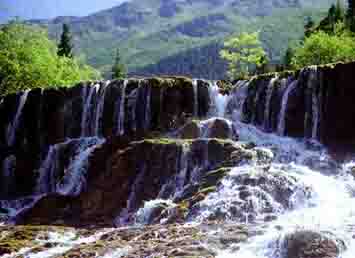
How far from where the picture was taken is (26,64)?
183 feet

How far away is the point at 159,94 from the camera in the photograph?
Answer: 37.6 metres

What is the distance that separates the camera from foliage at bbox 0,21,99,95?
55594mm

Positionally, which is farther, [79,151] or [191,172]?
[79,151]

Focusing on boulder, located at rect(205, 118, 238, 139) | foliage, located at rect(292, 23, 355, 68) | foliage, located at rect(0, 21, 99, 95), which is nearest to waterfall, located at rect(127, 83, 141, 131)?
boulder, located at rect(205, 118, 238, 139)

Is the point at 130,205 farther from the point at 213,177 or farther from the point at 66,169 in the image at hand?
the point at 66,169

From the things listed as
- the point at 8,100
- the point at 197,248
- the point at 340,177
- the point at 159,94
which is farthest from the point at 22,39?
the point at 197,248

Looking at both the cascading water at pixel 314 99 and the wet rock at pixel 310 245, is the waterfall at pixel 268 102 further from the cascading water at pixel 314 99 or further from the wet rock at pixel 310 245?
the wet rock at pixel 310 245

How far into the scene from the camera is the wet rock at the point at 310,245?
16891mm

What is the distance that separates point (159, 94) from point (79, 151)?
657 cm

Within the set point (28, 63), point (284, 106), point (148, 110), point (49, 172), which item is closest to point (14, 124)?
point (49, 172)

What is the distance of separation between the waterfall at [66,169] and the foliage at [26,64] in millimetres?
20908

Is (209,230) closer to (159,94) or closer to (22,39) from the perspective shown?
(159,94)

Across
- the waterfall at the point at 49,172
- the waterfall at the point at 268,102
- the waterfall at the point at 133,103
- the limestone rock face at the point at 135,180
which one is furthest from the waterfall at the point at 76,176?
the waterfall at the point at 268,102

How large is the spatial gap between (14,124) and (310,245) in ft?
93.9
